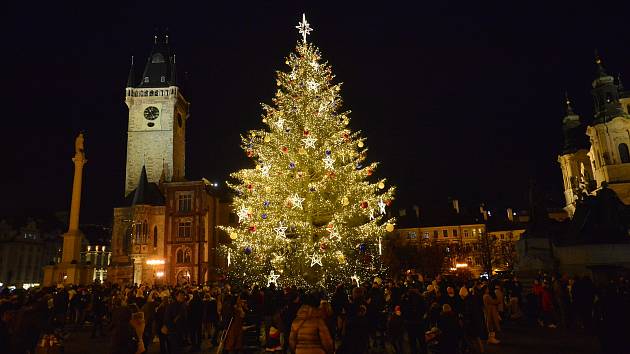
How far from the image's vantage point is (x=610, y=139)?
2095 inches

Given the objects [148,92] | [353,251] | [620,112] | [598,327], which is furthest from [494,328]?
[148,92]

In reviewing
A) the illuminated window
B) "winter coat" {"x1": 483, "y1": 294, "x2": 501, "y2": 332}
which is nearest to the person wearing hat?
"winter coat" {"x1": 483, "y1": 294, "x2": 501, "y2": 332}

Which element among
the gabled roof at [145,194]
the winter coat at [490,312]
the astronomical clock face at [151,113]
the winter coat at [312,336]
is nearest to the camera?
the winter coat at [312,336]

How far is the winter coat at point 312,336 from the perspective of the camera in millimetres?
6648

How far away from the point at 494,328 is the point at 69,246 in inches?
1066

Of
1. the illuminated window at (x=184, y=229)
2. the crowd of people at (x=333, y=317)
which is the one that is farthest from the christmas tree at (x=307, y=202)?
the illuminated window at (x=184, y=229)

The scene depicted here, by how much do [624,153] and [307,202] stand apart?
49.4 metres

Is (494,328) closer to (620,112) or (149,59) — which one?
(620,112)

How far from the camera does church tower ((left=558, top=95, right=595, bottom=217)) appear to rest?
62250mm

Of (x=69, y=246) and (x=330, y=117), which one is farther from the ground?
(x=330, y=117)

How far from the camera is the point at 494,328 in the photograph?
47.0ft

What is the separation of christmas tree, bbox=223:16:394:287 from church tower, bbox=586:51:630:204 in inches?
1724

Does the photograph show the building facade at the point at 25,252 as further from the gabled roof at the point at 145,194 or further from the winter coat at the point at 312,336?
the winter coat at the point at 312,336

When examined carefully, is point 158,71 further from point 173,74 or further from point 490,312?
point 490,312
